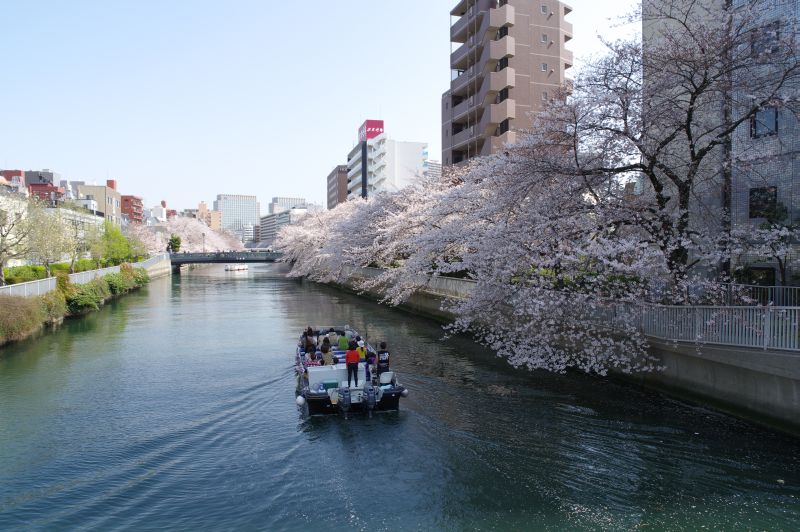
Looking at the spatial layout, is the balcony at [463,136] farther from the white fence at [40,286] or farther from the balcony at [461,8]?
the white fence at [40,286]

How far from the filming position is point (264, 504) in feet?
33.2

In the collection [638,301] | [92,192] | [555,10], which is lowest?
[638,301]

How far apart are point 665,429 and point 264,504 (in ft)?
30.5

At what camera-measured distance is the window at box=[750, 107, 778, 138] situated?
58.1 ft

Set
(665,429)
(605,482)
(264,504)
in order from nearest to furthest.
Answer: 1. (264,504)
2. (605,482)
3. (665,429)

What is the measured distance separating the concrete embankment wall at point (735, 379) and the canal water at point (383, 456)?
37cm

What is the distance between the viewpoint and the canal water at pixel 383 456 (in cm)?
983

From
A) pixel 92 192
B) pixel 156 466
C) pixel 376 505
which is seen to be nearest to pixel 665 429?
pixel 376 505

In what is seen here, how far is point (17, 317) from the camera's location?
25.0 m

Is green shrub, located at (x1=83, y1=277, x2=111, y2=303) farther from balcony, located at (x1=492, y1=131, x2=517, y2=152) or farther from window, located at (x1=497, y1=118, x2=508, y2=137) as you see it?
window, located at (x1=497, y1=118, x2=508, y2=137)

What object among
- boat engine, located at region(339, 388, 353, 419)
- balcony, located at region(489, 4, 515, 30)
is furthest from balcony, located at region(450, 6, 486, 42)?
boat engine, located at region(339, 388, 353, 419)

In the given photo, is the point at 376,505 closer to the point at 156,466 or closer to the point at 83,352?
the point at 156,466

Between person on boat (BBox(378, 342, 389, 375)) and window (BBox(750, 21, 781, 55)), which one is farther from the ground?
window (BBox(750, 21, 781, 55))

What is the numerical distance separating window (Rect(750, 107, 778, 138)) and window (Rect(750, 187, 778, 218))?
5.63ft
